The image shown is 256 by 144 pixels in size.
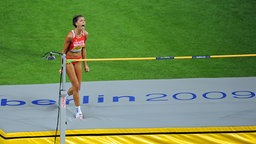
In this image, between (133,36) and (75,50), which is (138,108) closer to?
(75,50)

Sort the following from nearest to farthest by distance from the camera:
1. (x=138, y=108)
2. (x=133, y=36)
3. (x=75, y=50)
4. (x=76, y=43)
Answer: (x=76, y=43) < (x=75, y=50) < (x=138, y=108) < (x=133, y=36)

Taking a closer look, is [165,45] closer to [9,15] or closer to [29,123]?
[9,15]

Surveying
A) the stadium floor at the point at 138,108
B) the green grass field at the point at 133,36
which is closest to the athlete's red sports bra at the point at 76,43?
the stadium floor at the point at 138,108

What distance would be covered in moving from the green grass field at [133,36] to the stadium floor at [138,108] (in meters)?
0.63

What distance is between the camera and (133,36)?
14.6 m

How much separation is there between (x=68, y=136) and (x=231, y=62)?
16.4ft

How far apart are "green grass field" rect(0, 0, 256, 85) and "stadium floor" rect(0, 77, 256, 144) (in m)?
0.63

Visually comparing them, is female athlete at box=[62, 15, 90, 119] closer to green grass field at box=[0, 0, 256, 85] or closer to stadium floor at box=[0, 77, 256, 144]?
stadium floor at box=[0, 77, 256, 144]

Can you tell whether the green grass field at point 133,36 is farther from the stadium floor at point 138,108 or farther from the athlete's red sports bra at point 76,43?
the athlete's red sports bra at point 76,43

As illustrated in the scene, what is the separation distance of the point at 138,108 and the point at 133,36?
12.0ft

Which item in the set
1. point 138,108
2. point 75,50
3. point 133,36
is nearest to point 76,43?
point 75,50

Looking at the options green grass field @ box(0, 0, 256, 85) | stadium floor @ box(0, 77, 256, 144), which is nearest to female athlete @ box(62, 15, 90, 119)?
stadium floor @ box(0, 77, 256, 144)

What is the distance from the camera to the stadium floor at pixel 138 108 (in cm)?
1005

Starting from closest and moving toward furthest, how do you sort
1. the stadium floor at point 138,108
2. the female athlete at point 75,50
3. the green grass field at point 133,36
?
the stadium floor at point 138,108
the female athlete at point 75,50
the green grass field at point 133,36
